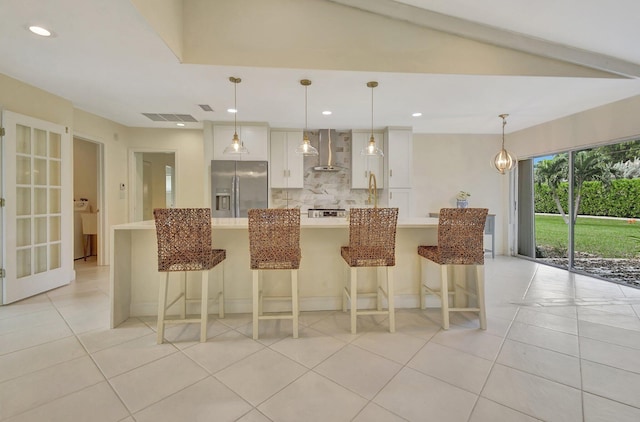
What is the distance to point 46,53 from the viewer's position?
2324mm

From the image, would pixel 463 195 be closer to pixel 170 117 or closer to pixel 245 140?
pixel 245 140

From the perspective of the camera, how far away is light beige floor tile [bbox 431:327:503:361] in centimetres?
189

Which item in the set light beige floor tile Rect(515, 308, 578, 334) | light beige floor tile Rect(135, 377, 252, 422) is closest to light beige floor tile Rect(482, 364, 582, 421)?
light beige floor tile Rect(515, 308, 578, 334)

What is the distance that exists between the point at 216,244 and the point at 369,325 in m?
1.58

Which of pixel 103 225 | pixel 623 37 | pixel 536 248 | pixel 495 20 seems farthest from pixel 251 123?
pixel 536 248

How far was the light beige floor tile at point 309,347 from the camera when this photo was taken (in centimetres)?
180

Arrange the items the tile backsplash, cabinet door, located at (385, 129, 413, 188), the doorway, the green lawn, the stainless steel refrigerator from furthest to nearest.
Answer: the doorway → the tile backsplash → cabinet door, located at (385, 129, 413, 188) → the stainless steel refrigerator → the green lawn

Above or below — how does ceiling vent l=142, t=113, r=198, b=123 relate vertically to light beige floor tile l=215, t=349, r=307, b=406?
above

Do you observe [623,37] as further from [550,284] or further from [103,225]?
[103,225]

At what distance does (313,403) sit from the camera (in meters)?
1.40

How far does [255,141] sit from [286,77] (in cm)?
181

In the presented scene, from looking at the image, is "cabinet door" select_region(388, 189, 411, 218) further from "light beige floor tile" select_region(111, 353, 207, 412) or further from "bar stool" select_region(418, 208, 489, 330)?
"light beige floor tile" select_region(111, 353, 207, 412)

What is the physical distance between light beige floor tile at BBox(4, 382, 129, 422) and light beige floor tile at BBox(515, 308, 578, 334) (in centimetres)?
309

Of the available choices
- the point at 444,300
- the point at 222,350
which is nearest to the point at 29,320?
the point at 222,350
